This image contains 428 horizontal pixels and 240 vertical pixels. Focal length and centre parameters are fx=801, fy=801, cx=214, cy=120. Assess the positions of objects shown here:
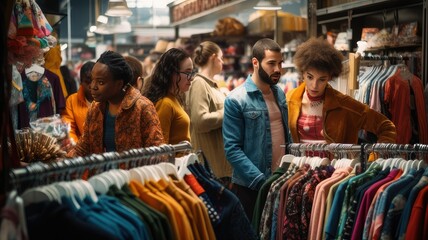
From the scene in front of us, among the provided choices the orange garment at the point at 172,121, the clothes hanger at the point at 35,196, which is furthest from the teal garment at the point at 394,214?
the orange garment at the point at 172,121

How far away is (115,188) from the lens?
3.02 meters

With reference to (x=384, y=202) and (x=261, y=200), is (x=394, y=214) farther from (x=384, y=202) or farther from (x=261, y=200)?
(x=261, y=200)

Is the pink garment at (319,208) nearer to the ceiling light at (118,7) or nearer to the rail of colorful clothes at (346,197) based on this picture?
the rail of colorful clothes at (346,197)

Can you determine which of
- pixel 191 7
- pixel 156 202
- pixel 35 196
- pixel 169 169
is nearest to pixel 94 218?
pixel 35 196

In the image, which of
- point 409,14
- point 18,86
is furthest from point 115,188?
point 409,14

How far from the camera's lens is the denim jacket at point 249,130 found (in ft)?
17.0

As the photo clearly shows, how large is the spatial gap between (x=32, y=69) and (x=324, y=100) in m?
2.13

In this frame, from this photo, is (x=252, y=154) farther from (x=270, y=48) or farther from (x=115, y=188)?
(x=115, y=188)

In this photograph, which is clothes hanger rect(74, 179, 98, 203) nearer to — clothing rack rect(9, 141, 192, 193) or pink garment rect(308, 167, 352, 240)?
clothing rack rect(9, 141, 192, 193)

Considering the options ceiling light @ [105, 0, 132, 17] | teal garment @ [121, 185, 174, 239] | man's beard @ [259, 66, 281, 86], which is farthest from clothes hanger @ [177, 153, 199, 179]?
ceiling light @ [105, 0, 132, 17]

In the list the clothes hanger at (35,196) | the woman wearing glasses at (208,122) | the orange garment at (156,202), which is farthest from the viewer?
the woman wearing glasses at (208,122)

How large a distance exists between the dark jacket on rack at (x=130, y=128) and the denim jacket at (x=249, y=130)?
0.66 meters

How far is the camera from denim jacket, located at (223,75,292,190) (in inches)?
204

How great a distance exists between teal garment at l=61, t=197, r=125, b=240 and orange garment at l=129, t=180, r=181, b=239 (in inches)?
15.2
